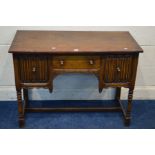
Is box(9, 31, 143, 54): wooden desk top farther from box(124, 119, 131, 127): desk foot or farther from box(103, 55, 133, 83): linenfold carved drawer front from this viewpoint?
box(124, 119, 131, 127): desk foot

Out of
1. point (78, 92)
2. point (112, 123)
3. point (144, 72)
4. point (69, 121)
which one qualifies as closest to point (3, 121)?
point (69, 121)

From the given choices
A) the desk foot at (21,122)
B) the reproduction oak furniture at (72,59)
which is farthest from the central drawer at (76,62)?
the desk foot at (21,122)

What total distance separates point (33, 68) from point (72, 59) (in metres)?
0.32

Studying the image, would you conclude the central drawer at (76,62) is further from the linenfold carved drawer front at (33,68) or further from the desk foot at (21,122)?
the desk foot at (21,122)

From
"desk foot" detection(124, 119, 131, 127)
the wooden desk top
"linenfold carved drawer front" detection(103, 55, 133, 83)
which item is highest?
the wooden desk top

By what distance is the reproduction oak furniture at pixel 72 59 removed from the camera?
2.23 metres

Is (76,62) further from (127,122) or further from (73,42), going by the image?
(127,122)

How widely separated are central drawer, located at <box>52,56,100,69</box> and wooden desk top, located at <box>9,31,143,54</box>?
0.24 feet

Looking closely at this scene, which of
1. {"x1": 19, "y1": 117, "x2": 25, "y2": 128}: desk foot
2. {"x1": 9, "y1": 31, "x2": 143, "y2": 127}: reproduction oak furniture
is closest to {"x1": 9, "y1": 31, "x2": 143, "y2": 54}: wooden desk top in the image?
{"x1": 9, "y1": 31, "x2": 143, "y2": 127}: reproduction oak furniture

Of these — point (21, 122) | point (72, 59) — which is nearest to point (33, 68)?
point (72, 59)

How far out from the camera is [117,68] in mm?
2340

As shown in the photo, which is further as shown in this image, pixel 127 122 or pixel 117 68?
pixel 127 122

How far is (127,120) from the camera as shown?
105 inches

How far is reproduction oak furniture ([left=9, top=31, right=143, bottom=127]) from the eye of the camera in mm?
2232
